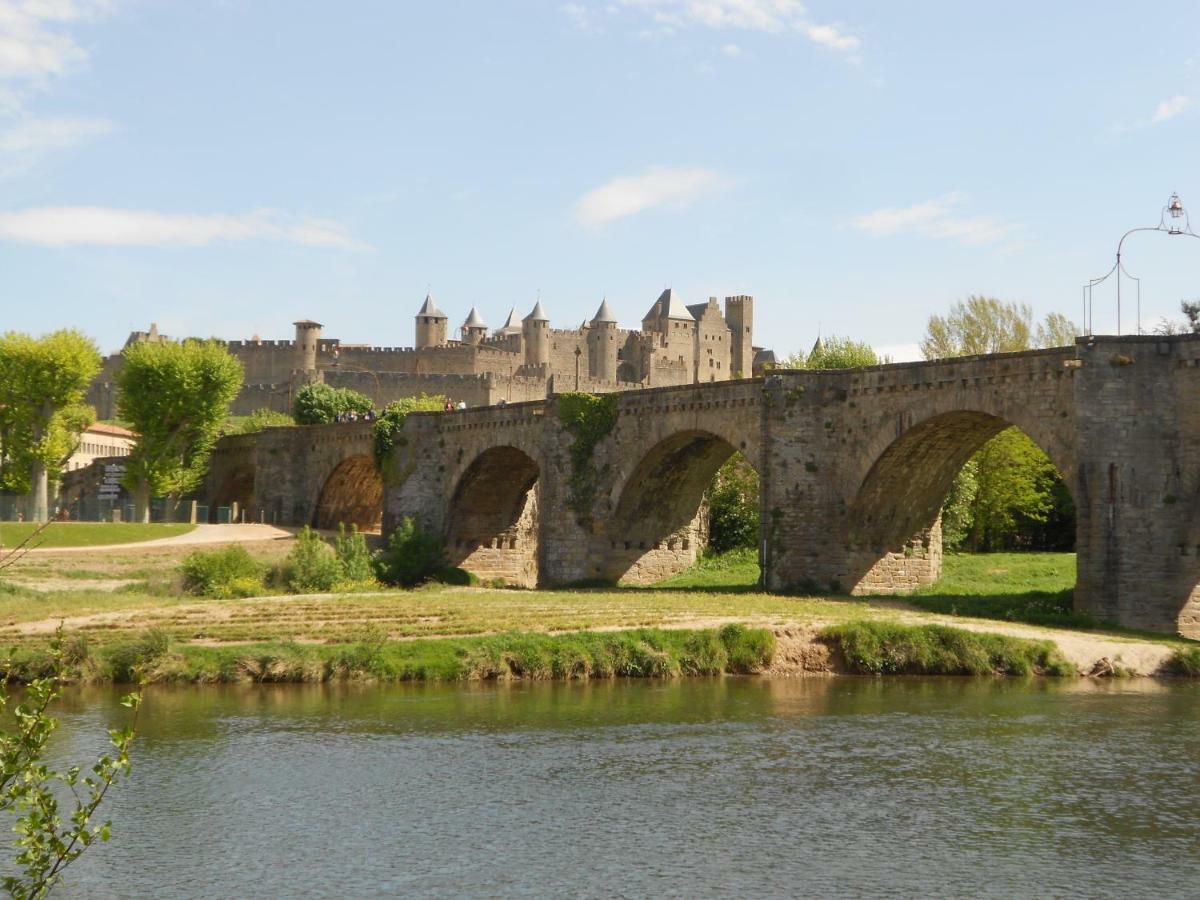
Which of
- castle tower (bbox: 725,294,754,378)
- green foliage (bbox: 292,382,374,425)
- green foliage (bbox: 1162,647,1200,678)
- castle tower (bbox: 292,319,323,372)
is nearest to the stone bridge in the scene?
green foliage (bbox: 1162,647,1200,678)

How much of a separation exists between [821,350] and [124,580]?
26691mm

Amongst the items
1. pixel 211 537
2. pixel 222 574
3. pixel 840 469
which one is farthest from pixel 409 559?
pixel 840 469

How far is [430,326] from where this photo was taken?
106m

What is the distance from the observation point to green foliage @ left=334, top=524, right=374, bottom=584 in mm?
41537

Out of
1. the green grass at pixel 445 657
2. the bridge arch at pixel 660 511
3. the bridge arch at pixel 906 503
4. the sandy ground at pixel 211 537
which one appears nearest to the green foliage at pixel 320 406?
the sandy ground at pixel 211 537

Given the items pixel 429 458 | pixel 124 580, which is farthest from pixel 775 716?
pixel 429 458

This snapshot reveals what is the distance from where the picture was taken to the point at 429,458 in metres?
51.0

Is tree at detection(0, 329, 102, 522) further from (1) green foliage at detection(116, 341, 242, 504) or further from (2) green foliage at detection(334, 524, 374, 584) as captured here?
(2) green foliage at detection(334, 524, 374, 584)

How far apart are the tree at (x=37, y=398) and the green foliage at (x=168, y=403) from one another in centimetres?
200

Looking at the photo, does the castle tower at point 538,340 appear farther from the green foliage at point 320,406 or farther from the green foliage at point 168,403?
the green foliage at point 168,403

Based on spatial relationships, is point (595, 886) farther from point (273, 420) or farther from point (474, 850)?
point (273, 420)

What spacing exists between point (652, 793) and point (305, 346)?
85304mm

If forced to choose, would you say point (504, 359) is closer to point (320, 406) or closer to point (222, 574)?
point (320, 406)

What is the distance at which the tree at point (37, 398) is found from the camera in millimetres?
52938
